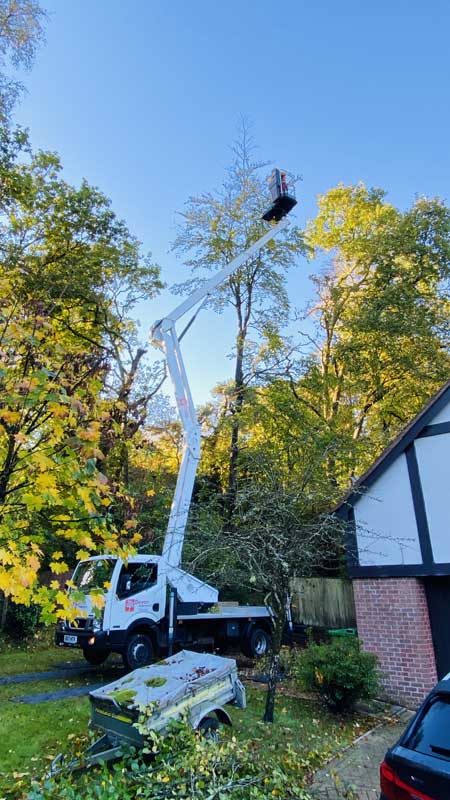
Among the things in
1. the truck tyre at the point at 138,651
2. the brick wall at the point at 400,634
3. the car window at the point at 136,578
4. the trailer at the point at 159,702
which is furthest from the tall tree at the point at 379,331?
the trailer at the point at 159,702

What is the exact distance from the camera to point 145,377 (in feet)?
59.6

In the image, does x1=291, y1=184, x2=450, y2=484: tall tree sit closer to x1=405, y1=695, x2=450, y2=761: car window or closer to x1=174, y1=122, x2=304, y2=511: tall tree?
x1=174, y1=122, x2=304, y2=511: tall tree

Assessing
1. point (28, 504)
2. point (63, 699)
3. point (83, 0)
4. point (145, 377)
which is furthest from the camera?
point (145, 377)

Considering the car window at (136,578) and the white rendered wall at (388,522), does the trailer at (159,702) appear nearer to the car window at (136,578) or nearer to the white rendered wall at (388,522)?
the car window at (136,578)

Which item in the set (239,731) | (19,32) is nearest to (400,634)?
(239,731)

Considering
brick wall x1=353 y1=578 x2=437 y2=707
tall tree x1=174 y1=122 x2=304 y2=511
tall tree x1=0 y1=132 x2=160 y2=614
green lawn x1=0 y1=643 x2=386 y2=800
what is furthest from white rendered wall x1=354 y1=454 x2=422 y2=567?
tall tree x1=174 y1=122 x2=304 y2=511

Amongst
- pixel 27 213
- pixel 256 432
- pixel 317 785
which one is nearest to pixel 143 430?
pixel 256 432

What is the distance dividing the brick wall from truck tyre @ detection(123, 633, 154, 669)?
4104 millimetres

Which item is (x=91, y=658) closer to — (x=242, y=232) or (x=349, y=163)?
(x=242, y=232)

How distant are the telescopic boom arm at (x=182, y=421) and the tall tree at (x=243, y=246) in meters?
5.53

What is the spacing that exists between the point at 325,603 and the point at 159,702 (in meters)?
9.30

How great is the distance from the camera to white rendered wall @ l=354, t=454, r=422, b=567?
26.0 feet

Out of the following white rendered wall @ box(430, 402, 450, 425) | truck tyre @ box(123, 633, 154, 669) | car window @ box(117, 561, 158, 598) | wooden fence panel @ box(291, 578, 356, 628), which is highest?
white rendered wall @ box(430, 402, 450, 425)

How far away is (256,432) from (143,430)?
4.38 meters
